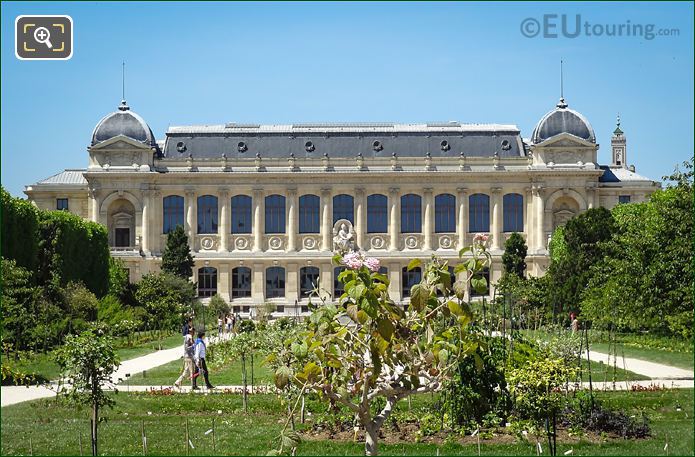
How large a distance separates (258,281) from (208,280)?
10.5ft

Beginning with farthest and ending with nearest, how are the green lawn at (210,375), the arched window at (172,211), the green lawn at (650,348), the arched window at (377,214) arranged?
1. the arched window at (377,214)
2. the arched window at (172,211)
3. the green lawn at (650,348)
4. the green lawn at (210,375)

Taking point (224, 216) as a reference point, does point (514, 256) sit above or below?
below

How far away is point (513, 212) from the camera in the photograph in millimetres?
69875

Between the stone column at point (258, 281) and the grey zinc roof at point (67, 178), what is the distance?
519 inches

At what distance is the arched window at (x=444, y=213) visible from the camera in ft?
229

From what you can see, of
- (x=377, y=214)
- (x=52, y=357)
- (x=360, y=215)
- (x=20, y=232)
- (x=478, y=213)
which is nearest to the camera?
(x=52, y=357)

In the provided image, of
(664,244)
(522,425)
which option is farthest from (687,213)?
(522,425)

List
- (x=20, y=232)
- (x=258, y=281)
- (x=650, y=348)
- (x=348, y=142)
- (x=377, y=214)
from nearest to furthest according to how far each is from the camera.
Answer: (x=650, y=348)
(x=20, y=232)
(x=258, y=281)
(x=377, y=214)
(x=348, y=142)

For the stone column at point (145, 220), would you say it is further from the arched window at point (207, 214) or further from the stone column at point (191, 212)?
the arched window at point (207, 214)

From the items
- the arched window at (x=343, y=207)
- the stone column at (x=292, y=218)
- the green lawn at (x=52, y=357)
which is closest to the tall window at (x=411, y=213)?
the arched window at (x=343, y=207)

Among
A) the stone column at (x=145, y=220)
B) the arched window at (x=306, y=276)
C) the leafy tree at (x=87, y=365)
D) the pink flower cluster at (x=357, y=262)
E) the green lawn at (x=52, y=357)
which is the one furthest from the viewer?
the arched window at (x=306, y=276)

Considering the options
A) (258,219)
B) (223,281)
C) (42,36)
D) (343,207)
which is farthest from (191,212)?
(42,36)

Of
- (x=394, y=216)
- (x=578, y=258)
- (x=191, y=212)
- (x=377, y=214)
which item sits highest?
(x=191, y=212)

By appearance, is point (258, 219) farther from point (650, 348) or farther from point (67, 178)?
point (650, 348)
